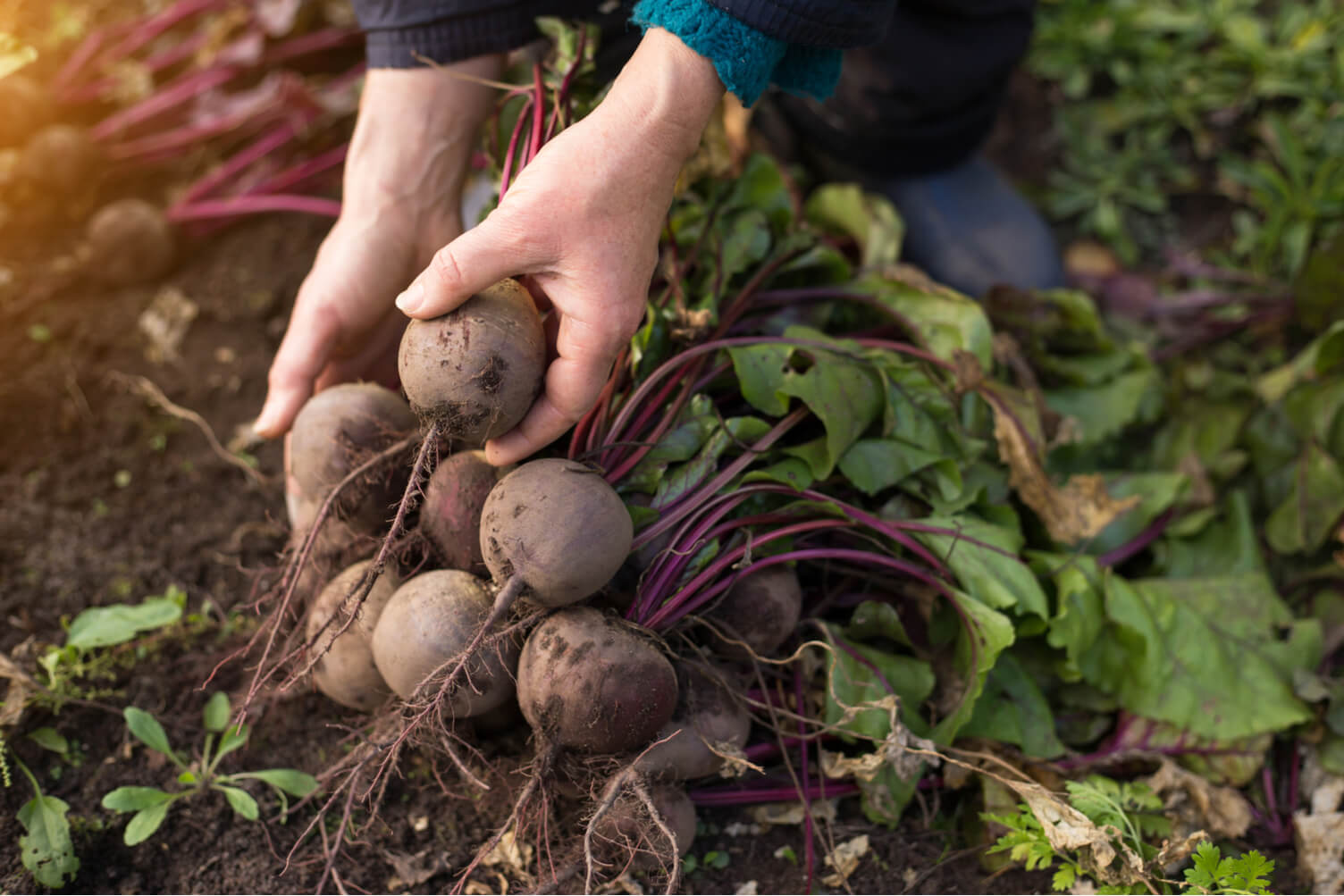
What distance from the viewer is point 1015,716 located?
2.28m

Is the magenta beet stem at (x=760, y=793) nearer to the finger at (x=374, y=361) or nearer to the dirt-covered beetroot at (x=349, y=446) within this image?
the dirt-covered beetroot at (x=349, y=446)

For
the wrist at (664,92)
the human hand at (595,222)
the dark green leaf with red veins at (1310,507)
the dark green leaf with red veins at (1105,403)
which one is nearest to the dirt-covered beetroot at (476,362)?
the human hand at (595,222)

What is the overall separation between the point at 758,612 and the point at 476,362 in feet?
2.86

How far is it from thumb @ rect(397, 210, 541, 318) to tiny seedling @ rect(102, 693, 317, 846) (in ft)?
3.63

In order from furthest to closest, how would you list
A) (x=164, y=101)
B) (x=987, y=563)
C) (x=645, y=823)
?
(x=164, y=101) < (x=987, y=563) < (x=645, y=823)

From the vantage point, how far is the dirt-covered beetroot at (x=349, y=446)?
2.13 meters

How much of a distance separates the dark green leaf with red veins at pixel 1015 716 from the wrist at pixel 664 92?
157 centimetres

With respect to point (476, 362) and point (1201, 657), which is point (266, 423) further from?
point (1201, 657)

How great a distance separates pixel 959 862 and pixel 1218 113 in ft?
11.6

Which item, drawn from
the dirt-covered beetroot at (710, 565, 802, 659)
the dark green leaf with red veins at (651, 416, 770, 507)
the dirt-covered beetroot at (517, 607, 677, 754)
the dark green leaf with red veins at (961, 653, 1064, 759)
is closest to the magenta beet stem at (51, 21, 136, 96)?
the dark green leaf with red veins at (651, 416, 770, 507)

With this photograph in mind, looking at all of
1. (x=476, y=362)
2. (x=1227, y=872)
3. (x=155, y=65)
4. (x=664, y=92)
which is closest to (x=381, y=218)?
(x=476, y=362)

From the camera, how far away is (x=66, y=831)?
6.49 ft

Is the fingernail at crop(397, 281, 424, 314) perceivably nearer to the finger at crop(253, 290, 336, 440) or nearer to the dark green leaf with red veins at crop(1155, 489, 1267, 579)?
the finger at crop(253, 290, 336, 440)

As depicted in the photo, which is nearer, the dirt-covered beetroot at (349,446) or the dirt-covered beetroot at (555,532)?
the dirt-covered beetroot at (555,532)
